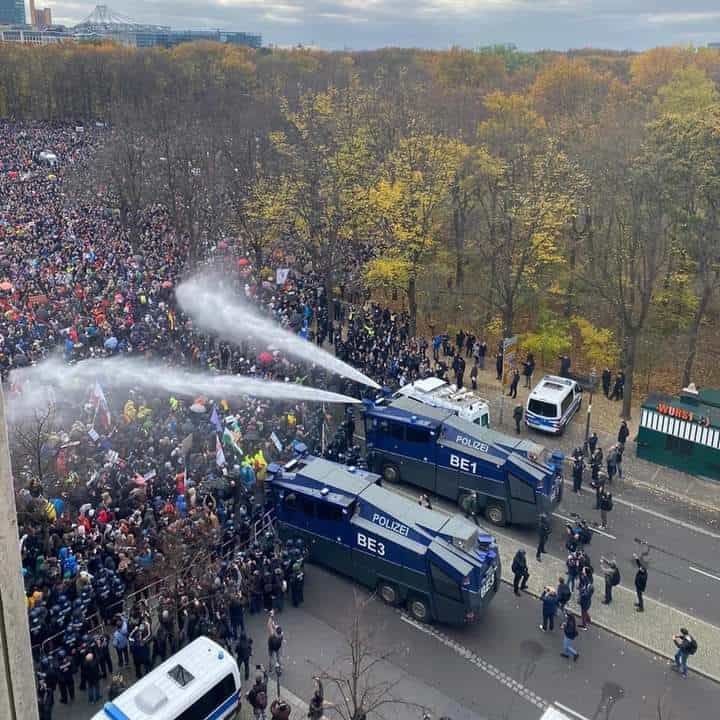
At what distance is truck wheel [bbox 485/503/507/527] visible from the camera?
794 inches

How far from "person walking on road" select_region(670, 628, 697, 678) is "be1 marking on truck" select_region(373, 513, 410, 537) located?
5.95 metres

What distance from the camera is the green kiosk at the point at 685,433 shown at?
925 inches

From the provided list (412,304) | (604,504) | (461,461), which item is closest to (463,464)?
(461,461)

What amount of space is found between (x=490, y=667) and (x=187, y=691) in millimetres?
6492

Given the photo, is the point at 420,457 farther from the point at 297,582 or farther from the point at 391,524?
the point at 297,582

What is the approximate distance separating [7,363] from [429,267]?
2018 cm

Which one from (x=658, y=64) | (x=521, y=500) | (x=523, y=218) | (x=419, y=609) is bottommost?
(x=419, y=609)

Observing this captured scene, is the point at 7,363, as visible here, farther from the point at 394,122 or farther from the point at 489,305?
the point at 394,122

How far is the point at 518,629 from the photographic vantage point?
16781 mm

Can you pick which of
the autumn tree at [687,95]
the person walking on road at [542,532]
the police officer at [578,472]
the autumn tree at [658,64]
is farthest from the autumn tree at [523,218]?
the autumn tree at [658,64]

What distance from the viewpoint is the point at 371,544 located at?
1686 centimetres

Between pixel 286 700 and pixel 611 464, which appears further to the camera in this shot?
pixel 611 464

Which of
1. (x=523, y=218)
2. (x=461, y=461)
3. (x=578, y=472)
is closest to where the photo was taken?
(x=461, y=461)

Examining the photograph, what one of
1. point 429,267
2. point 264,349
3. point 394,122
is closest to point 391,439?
point 264,349
